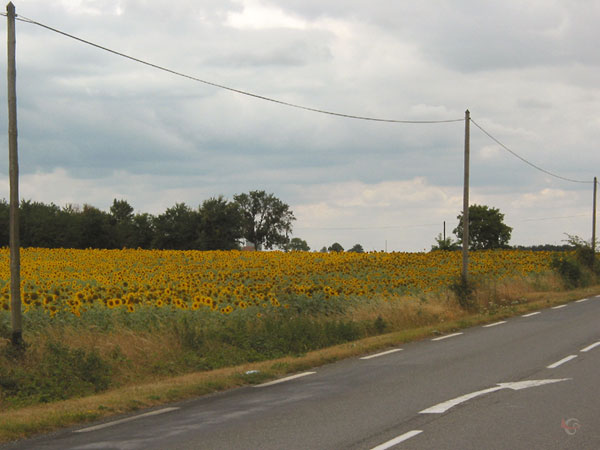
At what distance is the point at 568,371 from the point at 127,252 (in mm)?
36192

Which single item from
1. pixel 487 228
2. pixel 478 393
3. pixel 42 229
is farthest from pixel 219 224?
pixel 478 393

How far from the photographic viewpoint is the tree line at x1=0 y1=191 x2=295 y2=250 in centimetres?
6459

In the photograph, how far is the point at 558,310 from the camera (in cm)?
2611

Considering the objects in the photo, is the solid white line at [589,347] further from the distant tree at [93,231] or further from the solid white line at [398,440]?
the distant tree at [93,231]

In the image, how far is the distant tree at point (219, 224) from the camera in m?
83.6

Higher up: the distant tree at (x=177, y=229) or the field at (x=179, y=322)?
the distant tree at (x=177, y=229)

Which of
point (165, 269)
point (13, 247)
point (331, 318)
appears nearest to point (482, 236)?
point (165, 269)

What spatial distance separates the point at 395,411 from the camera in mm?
9445

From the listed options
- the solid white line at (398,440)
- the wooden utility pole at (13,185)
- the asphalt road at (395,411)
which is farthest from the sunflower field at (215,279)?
the solid white line at (398,440)

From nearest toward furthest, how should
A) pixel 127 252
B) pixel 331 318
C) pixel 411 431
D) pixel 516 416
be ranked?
1. pixel 411 431
2. pixel 516 416
3. pixel 331 318
4. pixel 127 252

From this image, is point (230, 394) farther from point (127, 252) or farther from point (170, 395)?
point (127, 252)

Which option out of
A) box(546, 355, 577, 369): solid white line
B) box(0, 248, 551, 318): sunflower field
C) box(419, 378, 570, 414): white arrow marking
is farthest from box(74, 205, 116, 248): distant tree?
box(419, 378, 570, 414): white arrow marking

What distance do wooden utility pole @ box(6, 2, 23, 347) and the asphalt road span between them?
13.1 feet

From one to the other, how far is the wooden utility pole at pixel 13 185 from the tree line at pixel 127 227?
51.6 meters
